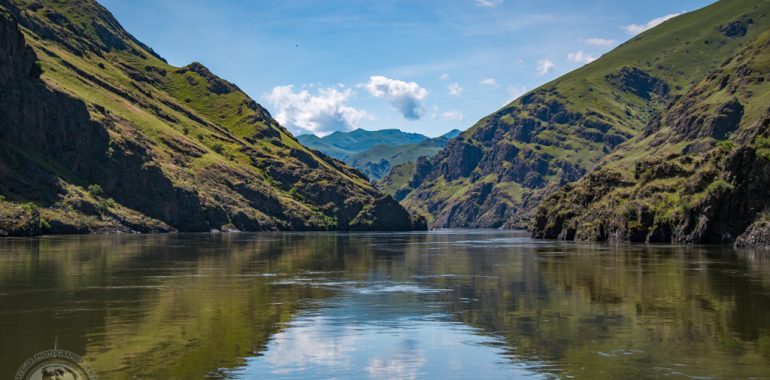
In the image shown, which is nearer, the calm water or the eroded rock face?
the calm water

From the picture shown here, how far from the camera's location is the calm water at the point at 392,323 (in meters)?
31.3

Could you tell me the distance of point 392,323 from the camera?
4475 centimetres

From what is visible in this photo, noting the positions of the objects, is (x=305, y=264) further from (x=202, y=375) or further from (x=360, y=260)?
(x=202, y=375)

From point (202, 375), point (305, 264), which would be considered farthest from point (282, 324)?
point (305, 264)

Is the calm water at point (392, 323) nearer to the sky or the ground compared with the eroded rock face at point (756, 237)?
nearer to the ground

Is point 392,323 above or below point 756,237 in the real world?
below

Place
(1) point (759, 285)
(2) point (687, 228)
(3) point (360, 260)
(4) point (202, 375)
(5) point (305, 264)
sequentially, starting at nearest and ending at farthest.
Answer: (4) point (202, 375) < (1) point (759, 285) < (5) point (305, 264) < (3) point (360, 260) < (2) point (687, 228)

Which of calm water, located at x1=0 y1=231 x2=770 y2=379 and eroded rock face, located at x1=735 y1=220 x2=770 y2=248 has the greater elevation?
eroded rock face, located at x1=735 y1=220 x2=770 y2=248

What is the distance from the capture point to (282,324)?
43.8 metres

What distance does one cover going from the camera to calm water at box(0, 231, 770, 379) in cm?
3131

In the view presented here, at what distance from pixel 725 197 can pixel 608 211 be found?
44.8 m

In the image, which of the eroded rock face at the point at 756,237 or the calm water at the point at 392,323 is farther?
the eroded rock face at the point at 756,237

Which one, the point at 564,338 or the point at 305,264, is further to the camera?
the point at 305,264

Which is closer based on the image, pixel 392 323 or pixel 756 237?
pixel 392 323
